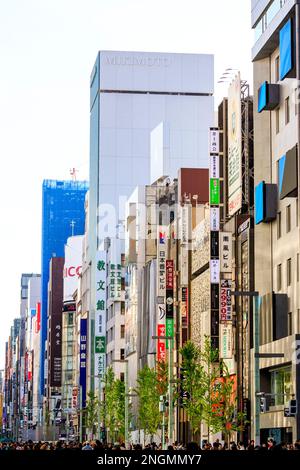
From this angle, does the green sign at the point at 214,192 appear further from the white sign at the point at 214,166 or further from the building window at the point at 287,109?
the building window at the point at 287,109

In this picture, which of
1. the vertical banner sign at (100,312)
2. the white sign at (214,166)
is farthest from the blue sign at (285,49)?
the vertical banner sign at (100,312)

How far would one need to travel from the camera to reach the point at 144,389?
312 ft

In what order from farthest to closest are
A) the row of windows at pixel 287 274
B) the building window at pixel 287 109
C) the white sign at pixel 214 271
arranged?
the white sign at pixel 214 271
the building window at pixel 287 109
the row of windows at pixel 287 274

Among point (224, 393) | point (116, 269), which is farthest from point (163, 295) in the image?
point (116, 269)

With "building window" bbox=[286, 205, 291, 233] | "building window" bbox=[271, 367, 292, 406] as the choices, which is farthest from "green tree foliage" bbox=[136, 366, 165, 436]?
"building window" bbox=[286, 205, 291, 233]

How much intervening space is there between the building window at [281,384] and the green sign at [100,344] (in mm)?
89039

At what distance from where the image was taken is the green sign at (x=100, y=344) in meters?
159

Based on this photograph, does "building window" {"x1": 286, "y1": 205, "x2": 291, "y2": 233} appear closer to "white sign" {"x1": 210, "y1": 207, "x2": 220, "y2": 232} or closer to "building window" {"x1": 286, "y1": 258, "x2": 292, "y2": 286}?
"building window" {"x1": 286, "y1": 258, "x2": 292, "y2": 286}

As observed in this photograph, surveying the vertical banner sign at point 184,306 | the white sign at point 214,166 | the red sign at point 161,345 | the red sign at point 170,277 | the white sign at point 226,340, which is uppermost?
the white sign at point 214,166

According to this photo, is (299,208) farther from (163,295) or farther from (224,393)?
(163,295)

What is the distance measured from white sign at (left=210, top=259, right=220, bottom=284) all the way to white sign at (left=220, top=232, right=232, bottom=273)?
1.14 feet

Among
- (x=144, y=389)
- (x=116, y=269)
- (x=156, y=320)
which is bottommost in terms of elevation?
(x=144, y=389)
